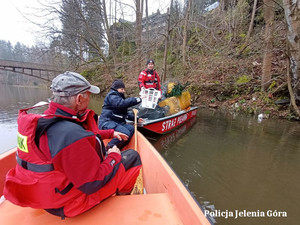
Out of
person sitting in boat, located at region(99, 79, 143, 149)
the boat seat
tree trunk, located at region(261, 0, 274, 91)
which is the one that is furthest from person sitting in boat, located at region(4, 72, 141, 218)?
tree trunk, located at region(261, 0, 274, 91)

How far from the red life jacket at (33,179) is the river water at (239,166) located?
2012 mm

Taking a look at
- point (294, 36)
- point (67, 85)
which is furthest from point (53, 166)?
point (294, 36)

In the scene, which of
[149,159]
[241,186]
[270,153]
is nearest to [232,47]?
[270,153]

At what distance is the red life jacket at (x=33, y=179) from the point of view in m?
1.00

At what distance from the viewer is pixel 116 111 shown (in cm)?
336

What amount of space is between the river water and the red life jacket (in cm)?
201

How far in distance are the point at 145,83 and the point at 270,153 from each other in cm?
400

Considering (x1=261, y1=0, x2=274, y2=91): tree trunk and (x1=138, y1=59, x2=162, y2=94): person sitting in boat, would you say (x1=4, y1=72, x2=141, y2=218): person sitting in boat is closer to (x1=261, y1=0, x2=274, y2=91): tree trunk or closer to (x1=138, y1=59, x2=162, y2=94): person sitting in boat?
(x1=138, y1=59, x2=162, y2=94): person sitting in boat

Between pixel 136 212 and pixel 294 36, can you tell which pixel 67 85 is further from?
pixel 294 36

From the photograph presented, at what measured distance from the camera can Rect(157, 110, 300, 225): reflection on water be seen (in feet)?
7.73

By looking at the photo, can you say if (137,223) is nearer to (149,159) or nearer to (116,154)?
(116,154)

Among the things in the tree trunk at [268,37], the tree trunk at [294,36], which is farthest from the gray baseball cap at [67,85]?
the tree trunk at [268,37]

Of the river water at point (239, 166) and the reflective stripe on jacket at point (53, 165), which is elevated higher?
the reflective stripe on jacket at point (53, 165)

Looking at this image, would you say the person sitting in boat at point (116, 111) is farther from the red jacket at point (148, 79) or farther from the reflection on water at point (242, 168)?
the red jacket at point (148, 79)
